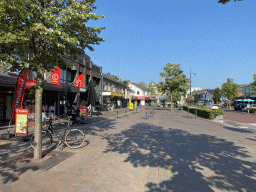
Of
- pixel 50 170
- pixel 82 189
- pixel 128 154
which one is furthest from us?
pixel 128 154

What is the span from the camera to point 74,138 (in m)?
7.16

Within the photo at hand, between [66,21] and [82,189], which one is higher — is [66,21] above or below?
above

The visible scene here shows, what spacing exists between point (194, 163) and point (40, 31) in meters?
5.82

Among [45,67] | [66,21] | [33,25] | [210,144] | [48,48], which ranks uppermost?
[66,21]

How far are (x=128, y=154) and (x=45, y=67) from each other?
13.3ft

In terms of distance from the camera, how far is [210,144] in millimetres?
7598

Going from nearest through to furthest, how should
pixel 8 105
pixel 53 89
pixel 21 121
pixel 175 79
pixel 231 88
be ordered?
pixel 21 121 → pixel 8 105 → pixel 53 89 → pixel 175 79 → pixel 231 88

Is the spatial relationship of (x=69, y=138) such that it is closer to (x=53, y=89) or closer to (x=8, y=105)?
(x=53, y=89)

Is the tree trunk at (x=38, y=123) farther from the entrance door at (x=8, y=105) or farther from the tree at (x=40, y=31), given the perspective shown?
the entrance door at (x=8, y=105)

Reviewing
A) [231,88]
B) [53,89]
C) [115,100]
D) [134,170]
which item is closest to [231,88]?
[231,88]

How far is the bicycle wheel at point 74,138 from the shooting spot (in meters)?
6.64

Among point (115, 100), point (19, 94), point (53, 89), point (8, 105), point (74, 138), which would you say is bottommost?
point (74, 138)

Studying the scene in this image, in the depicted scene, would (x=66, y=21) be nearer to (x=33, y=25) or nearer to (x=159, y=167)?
(x=33, y=25)

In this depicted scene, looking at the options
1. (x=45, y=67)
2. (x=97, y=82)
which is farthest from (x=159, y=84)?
(x=45, y=67)
